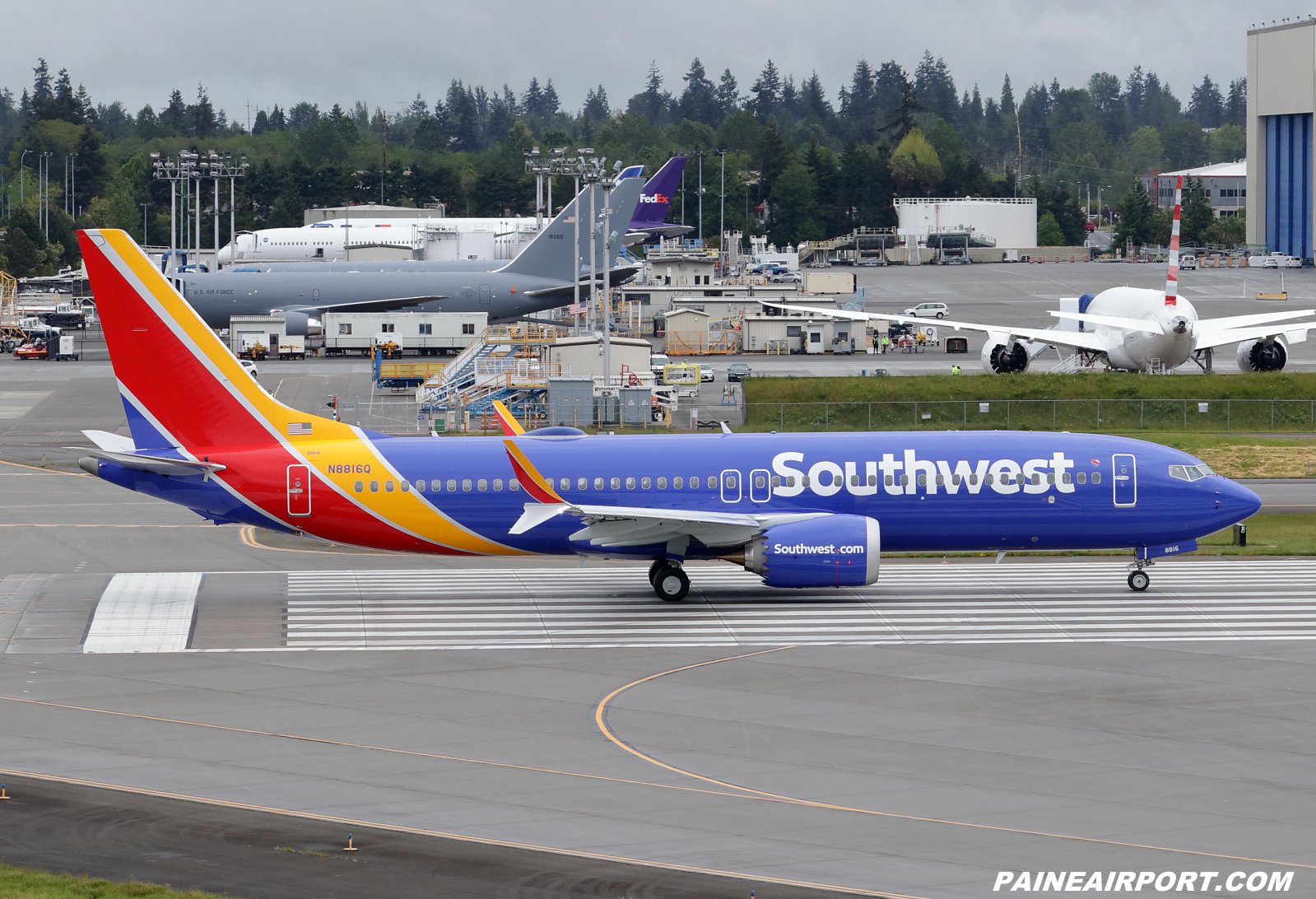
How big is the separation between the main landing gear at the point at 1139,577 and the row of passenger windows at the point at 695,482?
2.74 meters

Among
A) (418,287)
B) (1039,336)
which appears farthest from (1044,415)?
(418,287)

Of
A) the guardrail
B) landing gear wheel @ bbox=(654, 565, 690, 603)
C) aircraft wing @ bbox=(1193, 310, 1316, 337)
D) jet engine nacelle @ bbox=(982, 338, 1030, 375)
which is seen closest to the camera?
landing gear wheel @ bbox=(654, 565, 690, 603)

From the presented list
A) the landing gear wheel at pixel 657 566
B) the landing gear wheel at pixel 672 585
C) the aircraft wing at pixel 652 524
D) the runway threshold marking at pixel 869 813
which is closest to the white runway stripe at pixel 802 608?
the landing gear wheel at pixel 672 585

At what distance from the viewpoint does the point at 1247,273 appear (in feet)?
554

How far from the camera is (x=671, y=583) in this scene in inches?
1502

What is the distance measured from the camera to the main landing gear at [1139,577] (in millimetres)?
39312

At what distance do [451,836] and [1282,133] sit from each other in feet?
587

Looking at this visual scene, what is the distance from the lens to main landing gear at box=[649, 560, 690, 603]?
125 feet

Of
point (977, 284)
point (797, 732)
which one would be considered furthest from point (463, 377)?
point (977, 284)

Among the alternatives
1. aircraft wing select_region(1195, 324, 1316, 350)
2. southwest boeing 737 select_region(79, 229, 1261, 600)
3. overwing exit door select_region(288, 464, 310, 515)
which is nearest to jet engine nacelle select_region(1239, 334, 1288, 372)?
aircraft wing select_region(1195, 324, 1316, 350)

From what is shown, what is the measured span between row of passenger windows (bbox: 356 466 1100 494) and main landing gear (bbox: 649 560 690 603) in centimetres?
207

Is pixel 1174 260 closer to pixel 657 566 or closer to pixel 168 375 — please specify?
pixel 657 566

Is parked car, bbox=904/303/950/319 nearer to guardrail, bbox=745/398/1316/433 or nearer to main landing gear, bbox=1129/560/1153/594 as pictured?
guardrail, bbox=745/398/1316/433

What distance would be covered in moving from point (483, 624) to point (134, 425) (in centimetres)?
1067
